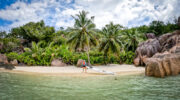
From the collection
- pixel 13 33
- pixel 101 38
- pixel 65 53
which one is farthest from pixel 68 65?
pixel 13 33

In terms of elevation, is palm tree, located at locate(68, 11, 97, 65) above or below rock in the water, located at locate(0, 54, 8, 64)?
above

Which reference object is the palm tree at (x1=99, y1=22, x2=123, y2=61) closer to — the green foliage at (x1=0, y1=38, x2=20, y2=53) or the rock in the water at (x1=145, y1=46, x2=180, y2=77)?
the rock in the water at (x1=145, y1=46, x2=180, y2=77)

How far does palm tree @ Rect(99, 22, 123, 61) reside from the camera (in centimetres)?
2372

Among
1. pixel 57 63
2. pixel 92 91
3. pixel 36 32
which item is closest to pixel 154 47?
pixel 57 63

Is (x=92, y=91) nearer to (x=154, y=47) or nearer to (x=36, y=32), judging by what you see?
(x=154, y=47)

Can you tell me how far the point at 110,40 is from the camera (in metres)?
23.7

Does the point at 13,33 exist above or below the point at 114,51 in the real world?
above

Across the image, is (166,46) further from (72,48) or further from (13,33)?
(13,33)

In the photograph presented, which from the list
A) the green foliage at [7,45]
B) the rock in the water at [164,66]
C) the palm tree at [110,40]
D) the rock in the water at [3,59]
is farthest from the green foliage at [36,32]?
the rock in the water at [164,66]

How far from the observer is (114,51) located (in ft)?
79.7

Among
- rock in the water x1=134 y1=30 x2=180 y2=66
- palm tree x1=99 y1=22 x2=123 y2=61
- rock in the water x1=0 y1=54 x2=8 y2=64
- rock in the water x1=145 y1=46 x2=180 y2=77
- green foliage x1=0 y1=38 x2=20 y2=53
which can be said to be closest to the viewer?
rock in the water x1=145 y1=46 x2=180 y2=77

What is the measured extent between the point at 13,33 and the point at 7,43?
1118cm

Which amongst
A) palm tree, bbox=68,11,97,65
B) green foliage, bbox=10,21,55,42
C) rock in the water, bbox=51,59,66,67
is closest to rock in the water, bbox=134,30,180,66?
palm tree, bbox=68,11,97,65

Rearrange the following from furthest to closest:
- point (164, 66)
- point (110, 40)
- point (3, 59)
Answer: point (110, 40)
point (3, 59)
point (164, 66)
